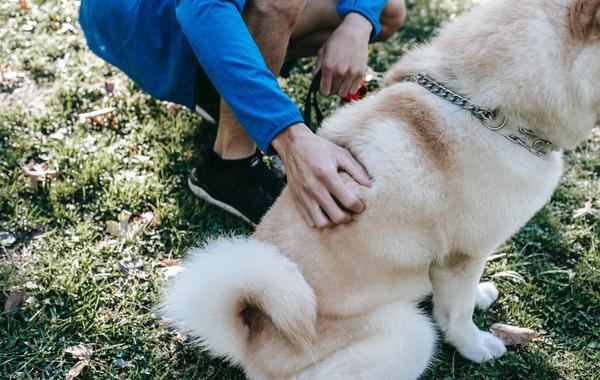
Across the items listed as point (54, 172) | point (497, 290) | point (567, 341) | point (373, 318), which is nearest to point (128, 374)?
point (373, 318)

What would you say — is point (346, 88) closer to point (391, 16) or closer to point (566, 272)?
point (391, 16)

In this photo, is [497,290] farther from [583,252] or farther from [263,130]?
[263,130]

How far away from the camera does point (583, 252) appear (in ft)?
8.07

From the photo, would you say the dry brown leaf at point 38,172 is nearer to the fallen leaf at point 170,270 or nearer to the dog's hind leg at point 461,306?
the fallen leaf at point 170,270

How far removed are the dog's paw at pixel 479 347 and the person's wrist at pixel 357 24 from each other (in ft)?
4.08

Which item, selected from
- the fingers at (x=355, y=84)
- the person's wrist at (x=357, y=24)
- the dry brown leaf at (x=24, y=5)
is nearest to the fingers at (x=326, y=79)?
the fingers at (x=355, y=84)

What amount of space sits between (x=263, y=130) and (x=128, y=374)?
1.00 m

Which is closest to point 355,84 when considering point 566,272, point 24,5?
point 566,272

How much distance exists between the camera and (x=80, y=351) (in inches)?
80.3

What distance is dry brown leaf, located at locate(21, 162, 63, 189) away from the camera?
8.51ft

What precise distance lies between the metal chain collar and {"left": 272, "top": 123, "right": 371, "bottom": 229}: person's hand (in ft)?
1.08

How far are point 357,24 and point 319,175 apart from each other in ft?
3.00

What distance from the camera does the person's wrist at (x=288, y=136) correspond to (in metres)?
1.75

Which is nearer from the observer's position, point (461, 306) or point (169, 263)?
point (461, 306)
